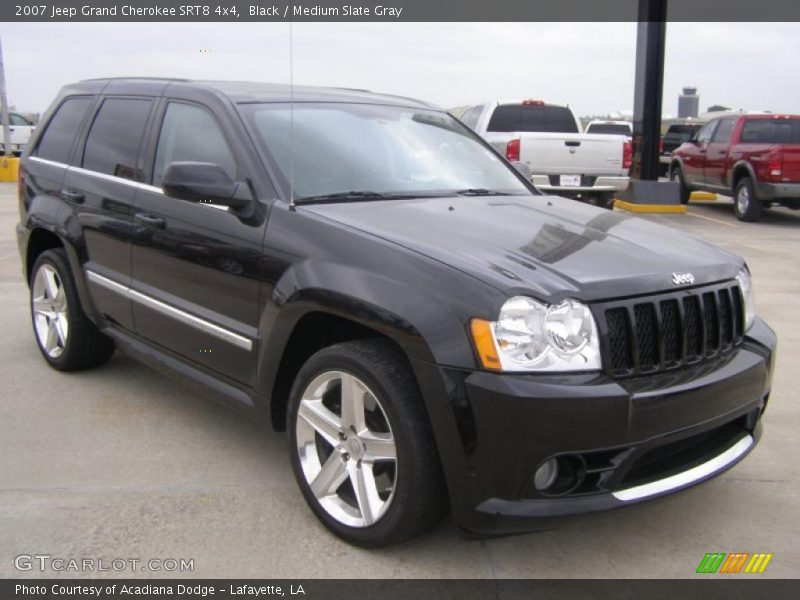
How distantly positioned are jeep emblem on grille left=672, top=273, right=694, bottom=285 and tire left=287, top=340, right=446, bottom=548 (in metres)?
1.03

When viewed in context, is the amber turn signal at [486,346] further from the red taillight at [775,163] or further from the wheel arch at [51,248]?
the red taillight at [775,163]

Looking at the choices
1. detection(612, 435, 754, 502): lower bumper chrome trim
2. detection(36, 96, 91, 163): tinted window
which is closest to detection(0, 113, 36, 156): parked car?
detection(36, 96, 91, 163): tinted window

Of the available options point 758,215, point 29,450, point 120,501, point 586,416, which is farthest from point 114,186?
point 758,215

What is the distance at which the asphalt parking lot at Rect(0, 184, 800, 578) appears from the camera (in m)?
2.96

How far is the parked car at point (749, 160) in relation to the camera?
1312 centimetres

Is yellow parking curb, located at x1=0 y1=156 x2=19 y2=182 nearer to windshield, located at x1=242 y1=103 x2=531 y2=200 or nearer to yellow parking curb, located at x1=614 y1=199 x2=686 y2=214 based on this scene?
yellow parking curb, located at x1=614 y1=199 x2=686 y2=214

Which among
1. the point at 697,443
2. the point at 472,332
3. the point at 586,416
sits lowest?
the point at 697,443

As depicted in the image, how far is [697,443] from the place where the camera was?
3.02 m

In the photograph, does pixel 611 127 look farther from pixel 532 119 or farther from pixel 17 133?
pixel 17 133

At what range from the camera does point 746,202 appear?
46.0ft

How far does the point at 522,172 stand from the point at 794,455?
83.6 inches

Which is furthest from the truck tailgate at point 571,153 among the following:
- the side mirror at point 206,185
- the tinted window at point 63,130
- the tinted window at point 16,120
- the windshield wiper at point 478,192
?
the tinted window at point 16,120

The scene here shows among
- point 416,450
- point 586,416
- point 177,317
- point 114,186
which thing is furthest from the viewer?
point 114,186

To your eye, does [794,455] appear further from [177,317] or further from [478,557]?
[177,317]
